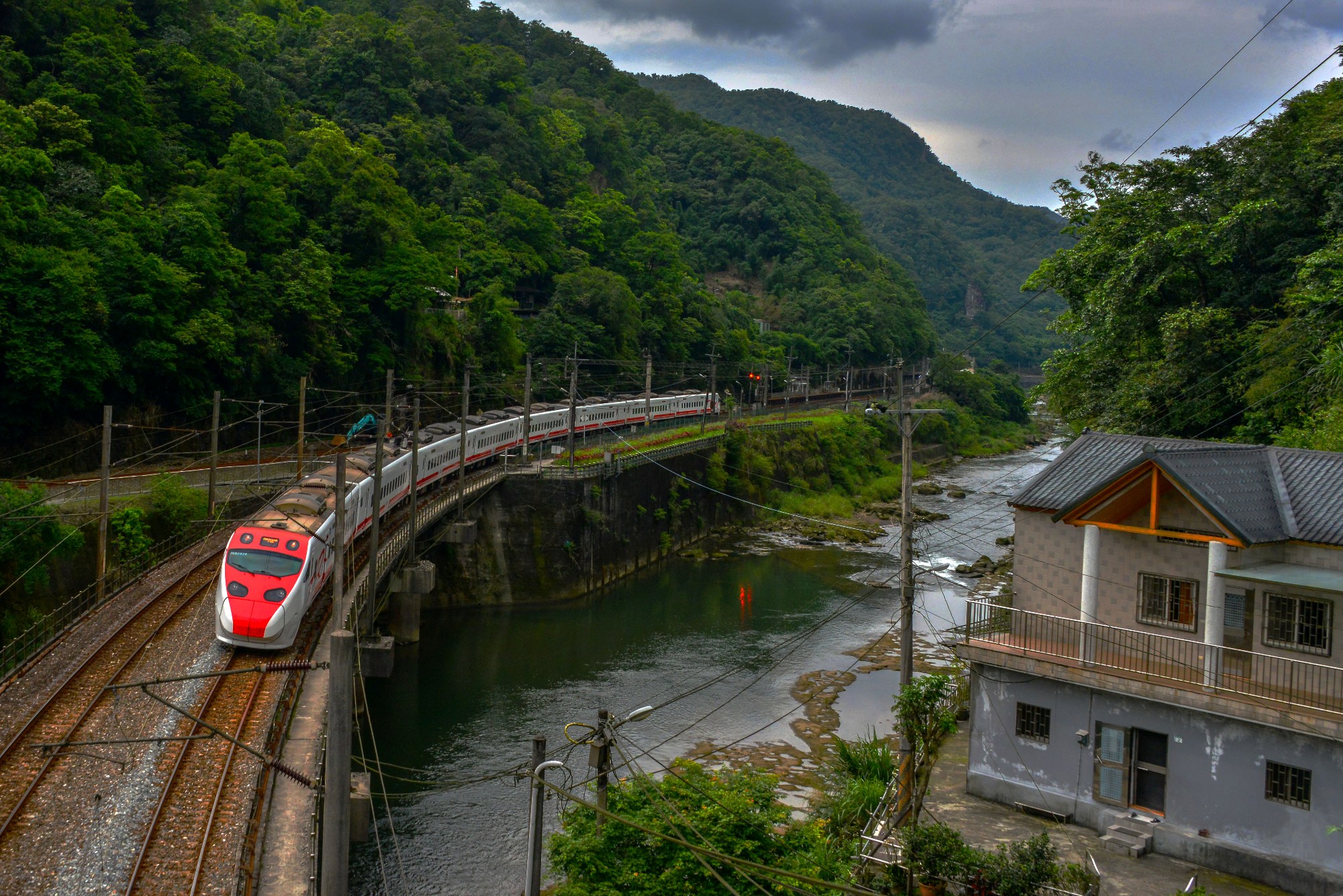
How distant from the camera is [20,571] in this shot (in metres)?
23.3

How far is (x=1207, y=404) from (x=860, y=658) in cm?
1240

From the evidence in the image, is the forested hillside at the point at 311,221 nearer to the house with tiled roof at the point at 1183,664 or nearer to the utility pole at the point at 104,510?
the utility pole at the point at 104,510

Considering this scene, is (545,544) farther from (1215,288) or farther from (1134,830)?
(1134,830)

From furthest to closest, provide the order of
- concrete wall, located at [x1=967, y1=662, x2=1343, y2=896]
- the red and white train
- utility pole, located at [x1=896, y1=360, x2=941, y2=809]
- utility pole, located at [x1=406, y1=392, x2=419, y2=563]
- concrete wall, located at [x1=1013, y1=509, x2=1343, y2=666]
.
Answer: utility pole, located at [x1=406, y1=392, x2=419, y2=563], the red and white train, utility pole, located at [x1=896, y1=360, x2=941, y2=809], concrete wall, located at [x1=1013, y1=509, x2=1343, y2=666], concrete wall, located at [x1=967, y1=662, x2=1343, y2=896]

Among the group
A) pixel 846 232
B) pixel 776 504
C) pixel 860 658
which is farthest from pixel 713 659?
pixel 846 232

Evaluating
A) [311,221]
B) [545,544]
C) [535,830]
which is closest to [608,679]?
[545,544]

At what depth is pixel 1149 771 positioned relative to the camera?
16.0 metres

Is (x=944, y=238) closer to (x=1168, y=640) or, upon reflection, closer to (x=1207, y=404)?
(x=1207, y=404)

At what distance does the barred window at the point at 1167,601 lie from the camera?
16641 mm

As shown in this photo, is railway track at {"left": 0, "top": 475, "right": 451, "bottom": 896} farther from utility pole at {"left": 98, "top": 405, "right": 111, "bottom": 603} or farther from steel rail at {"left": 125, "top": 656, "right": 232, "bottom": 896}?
utility pole at {"left": 98, "top": 405, "right": 111, "bottom": 603}

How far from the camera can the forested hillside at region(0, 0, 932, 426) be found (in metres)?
33.0

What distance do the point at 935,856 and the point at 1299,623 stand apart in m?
6.79

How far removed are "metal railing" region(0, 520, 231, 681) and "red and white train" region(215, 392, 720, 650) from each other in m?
2.97

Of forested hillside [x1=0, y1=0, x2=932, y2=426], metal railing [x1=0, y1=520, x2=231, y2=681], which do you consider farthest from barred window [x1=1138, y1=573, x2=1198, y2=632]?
forested hillside [x1=0, y1=0, x2=932, y2=426]
